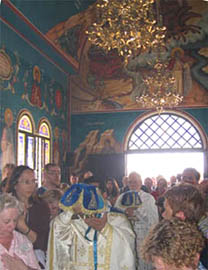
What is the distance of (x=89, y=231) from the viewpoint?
4055 millimetres

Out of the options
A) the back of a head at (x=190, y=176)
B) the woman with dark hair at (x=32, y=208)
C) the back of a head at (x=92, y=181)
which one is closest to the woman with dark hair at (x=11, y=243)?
the woman with dark hair at (x=32, y=208)

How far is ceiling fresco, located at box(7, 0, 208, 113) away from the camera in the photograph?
16750mm

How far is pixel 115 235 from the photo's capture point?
4.09 metres

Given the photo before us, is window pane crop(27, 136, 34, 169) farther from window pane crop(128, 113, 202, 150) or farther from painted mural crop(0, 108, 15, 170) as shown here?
window pane crop(128, 113, 202, 150)

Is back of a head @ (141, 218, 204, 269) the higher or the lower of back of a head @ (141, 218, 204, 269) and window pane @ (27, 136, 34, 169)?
the lower

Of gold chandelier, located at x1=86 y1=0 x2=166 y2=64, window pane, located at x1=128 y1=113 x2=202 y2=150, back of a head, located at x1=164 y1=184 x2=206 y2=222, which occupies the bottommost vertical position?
back of a head, located at x1=164 y1=184 x2=206 y2=222

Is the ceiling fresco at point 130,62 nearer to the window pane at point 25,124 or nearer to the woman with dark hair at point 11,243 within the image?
the window pane at point 25,124

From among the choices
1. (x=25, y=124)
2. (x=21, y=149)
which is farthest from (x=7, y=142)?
(x=25, y=124)

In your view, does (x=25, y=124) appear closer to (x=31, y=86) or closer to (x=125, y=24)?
(x=31, y=86)

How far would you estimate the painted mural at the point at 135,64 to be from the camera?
1778 cm

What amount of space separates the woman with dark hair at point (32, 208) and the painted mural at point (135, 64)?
Answer: 12.5 m

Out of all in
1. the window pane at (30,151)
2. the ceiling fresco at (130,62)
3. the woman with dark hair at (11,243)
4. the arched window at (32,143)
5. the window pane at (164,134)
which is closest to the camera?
the woman with dark hair at (11,243)

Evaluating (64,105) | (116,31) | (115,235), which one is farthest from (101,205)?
(64,105)

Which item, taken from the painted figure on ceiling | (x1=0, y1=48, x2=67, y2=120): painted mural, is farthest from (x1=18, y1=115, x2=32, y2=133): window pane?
the painted figure on ceiling
